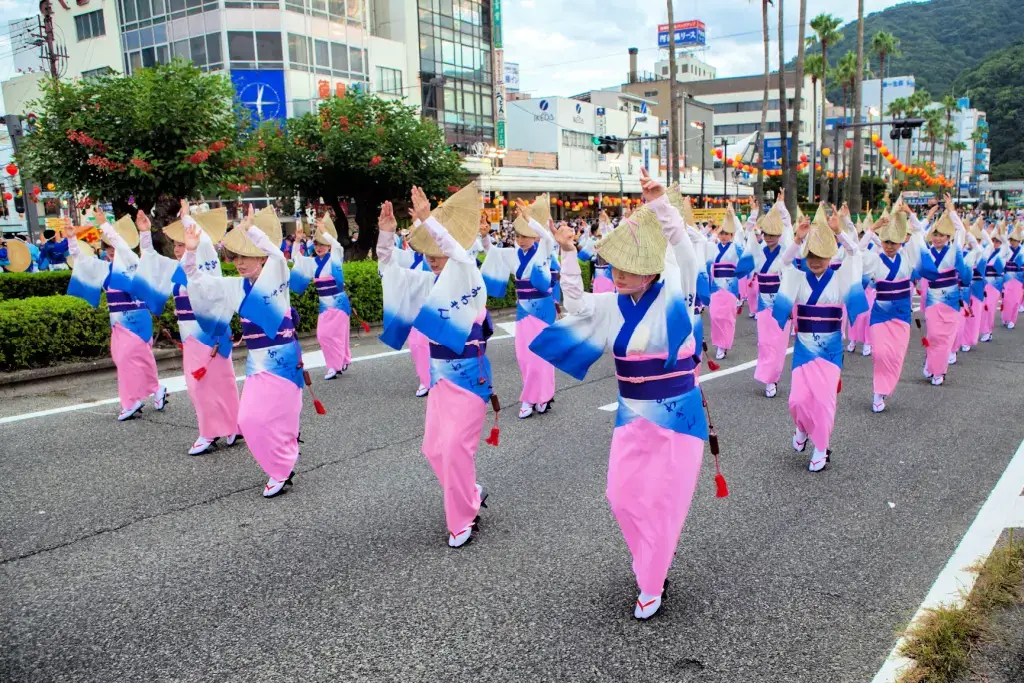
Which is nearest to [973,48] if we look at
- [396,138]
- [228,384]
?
[396,138]

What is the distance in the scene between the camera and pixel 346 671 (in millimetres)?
3369

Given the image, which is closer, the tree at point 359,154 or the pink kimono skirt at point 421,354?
the pink kimono skirt at point 421,354

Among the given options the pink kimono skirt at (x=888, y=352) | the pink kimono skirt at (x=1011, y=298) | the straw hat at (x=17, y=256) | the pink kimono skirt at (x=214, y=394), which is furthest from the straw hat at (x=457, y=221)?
the pink kimono skirt at (x=1011, y=298)

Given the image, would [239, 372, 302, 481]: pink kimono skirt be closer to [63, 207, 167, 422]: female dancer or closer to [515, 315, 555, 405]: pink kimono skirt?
[515, 315, 555, 405]: pink kimono skirt

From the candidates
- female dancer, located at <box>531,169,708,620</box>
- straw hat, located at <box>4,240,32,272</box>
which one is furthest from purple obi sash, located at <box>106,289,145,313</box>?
straw hat, located at <box>4,240,32,272</box>

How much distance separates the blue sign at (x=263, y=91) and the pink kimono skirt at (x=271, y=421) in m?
26.1

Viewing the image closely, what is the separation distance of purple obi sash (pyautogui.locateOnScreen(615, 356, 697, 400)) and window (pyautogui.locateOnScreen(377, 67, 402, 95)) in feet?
111

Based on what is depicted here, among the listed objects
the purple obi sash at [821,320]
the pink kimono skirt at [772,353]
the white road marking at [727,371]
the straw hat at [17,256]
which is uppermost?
the straw hat at [17,256]

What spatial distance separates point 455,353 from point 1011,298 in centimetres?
1257

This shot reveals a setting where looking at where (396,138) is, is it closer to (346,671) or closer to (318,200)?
(318,200)

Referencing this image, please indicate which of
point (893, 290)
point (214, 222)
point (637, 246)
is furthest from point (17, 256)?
point (893, 290)

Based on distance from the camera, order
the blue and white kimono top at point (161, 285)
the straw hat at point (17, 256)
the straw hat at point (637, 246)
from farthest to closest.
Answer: the straw hat at point (17, 256), the blue and white kimono top at point (161, 285), the straw hat at point (637, 246)

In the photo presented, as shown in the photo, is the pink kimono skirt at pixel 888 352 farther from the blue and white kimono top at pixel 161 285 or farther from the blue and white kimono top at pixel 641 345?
the blue and white kimono top at pixel 161 285

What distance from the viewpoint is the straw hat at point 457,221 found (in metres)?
4.78
